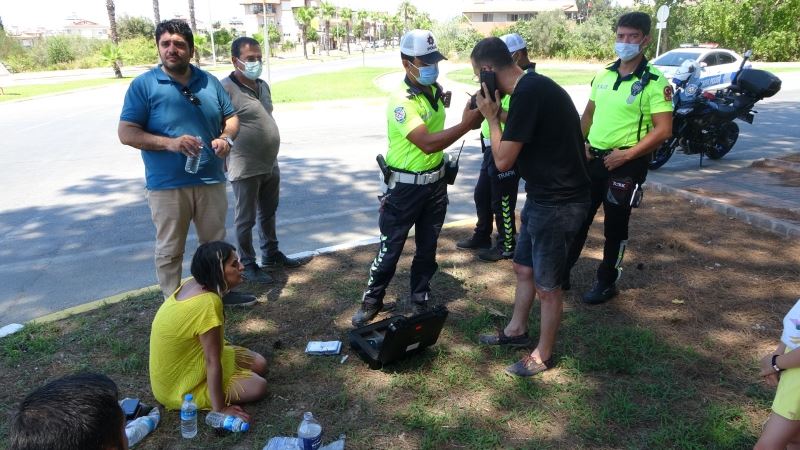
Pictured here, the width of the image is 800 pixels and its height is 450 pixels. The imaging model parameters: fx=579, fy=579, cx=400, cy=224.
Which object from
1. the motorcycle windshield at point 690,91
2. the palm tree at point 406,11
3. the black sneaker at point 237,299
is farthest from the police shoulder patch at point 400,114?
the palm tree at point 406,11

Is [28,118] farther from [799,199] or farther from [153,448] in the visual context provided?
[799,199]

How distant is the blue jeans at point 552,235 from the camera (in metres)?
3.26

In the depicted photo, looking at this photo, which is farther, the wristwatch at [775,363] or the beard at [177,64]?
the beard at [177,64]

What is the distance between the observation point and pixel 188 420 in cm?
296

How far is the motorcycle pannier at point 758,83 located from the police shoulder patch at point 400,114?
8289mm

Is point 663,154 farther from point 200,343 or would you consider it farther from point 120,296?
point 200,343

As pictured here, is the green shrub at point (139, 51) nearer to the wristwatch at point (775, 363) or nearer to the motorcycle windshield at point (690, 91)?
the motorcycle windshield at point (690, 91)

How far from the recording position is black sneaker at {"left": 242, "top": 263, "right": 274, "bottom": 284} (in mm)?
4844

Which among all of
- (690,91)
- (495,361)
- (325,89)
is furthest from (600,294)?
(325,89)

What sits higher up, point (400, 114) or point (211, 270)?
point (400, 114)

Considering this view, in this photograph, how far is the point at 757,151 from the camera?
10477mm

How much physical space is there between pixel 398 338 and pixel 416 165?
3.76 feet

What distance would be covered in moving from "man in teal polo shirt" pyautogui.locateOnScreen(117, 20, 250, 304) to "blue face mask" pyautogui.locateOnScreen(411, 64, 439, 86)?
139 cm

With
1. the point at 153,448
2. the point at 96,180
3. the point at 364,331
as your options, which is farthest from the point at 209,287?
the point at 96,180
